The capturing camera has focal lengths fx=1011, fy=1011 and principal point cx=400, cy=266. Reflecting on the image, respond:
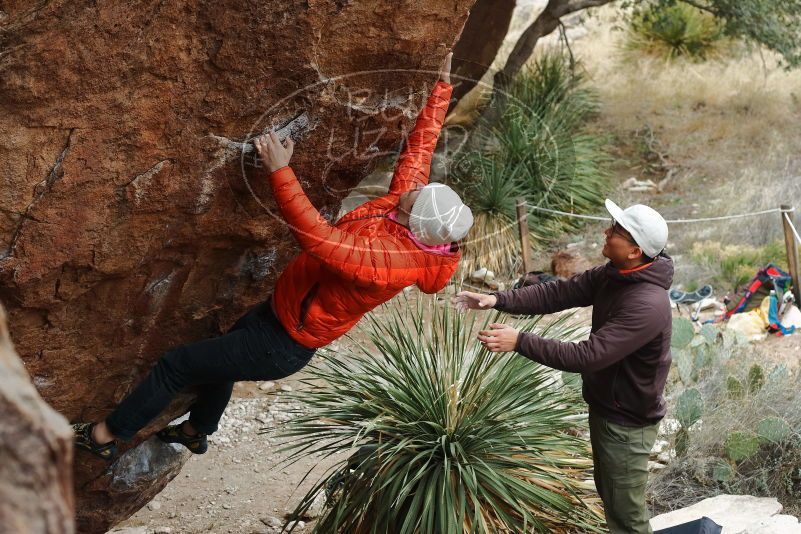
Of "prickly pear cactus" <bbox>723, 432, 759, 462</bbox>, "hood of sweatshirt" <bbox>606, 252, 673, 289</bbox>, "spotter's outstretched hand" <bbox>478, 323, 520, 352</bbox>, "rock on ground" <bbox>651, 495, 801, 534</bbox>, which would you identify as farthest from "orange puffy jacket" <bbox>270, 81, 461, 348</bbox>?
"prickly pear cactus" <bbox>723, 432, 759, 462</bbox>

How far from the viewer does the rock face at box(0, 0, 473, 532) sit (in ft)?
11.6

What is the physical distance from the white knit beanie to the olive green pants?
1.02 metres

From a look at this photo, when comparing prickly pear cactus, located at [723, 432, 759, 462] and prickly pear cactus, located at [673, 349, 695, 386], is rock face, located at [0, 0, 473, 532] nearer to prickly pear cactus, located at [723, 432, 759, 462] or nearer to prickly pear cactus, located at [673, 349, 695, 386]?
prickly pear cactus, located at [723, 432, 759, 462]

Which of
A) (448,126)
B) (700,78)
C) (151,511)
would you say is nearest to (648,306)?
(151,511)

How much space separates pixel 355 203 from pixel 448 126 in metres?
1.95

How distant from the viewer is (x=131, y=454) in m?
4.93

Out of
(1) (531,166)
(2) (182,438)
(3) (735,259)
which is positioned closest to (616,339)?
(2) (182,438)

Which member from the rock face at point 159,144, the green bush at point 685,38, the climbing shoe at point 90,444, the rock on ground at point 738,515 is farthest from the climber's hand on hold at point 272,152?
the green bush at point 685,38

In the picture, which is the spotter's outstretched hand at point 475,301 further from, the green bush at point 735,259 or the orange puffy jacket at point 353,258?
the green bush at point 735,259

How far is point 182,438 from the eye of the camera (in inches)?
185

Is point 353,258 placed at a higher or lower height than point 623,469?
higher

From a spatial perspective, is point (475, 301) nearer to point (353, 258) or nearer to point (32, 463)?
point (353, 258)

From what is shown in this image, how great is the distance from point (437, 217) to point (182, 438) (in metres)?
1.81

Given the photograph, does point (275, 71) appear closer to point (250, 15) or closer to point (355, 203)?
point (250, 15)
